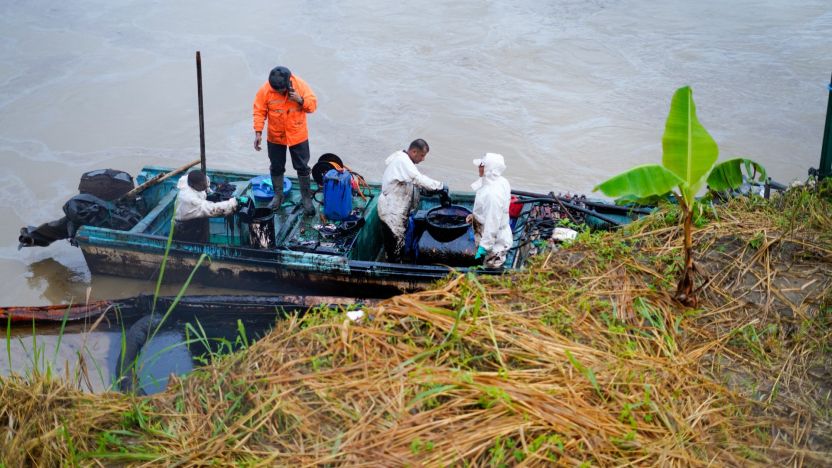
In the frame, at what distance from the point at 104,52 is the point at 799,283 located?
1832 centimetres

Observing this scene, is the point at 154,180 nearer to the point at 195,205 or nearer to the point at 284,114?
the point at 195,205

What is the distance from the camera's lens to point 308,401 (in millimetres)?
3180

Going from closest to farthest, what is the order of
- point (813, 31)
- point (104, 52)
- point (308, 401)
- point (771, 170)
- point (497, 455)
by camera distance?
point (497, 455) < point (308, 401) < point (771, 170) < point (104, 52) < point (813, 31)

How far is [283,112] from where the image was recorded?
7727 mm

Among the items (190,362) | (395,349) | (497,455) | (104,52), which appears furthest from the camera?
(104,52)

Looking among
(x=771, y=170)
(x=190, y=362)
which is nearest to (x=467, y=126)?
(x=771, y=170)

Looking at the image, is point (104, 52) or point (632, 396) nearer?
point (632, 396)

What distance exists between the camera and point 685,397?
333 cm

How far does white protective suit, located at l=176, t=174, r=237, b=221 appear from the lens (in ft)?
23.3

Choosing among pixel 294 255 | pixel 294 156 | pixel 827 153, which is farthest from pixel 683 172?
pixel 294 156

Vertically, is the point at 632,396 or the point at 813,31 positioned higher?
the point at 813,31

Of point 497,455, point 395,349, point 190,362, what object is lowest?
point 190,362

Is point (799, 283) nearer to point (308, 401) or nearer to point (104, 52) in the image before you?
point (308, 401)

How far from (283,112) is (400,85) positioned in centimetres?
808
